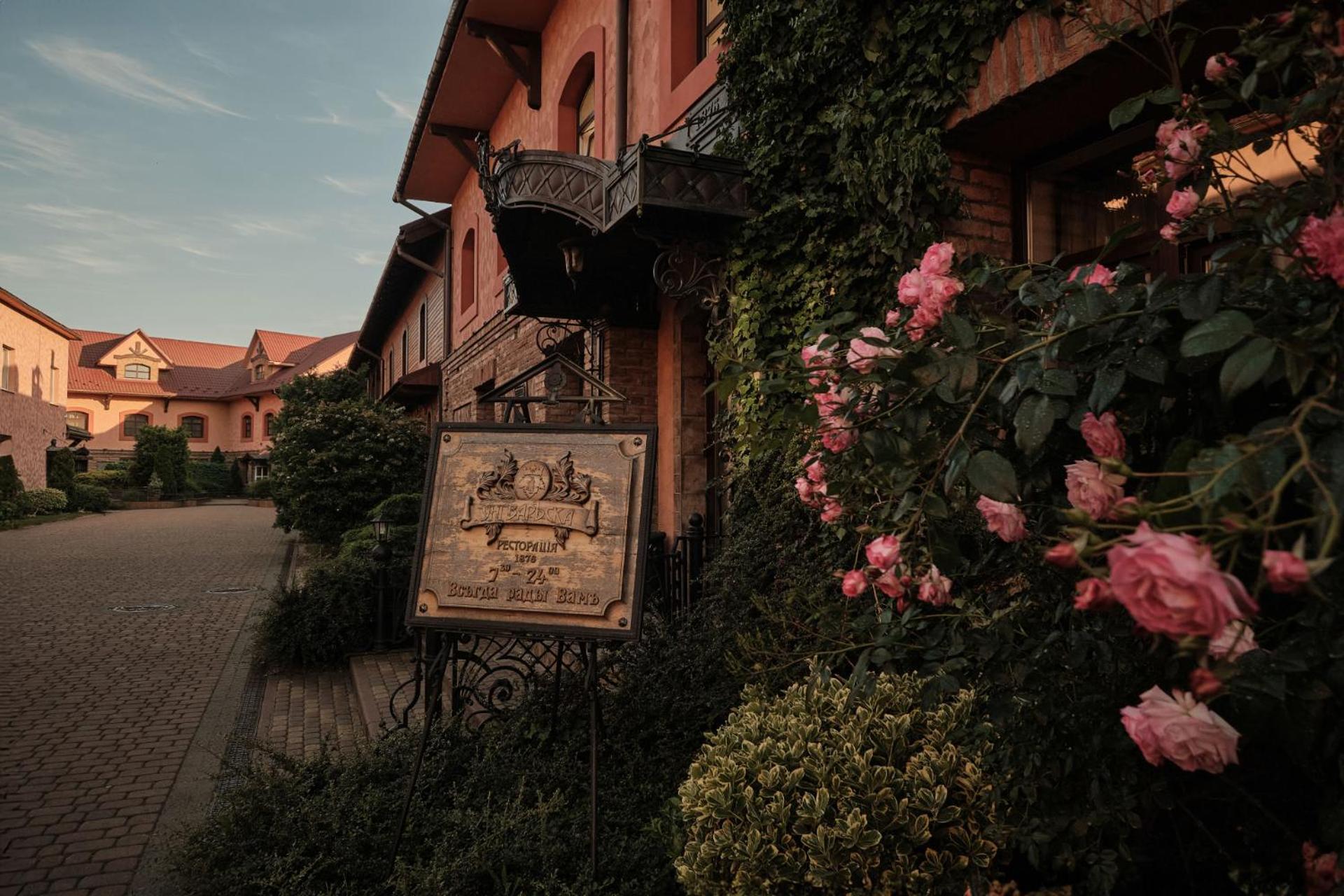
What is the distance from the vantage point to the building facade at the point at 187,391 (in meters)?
44.5

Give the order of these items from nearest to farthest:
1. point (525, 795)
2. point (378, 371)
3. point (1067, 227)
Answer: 1. point (525, 795)
2. point (1067, 227)
3. point (378, 371)

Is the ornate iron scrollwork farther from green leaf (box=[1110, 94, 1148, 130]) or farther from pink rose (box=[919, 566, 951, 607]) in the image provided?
pink rose (box=[919, 566, 951, 607])

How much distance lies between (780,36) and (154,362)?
52.8 m

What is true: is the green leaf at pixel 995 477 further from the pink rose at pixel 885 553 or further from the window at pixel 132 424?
the window at pixel 132 424

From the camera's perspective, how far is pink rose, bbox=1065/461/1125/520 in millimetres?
1349

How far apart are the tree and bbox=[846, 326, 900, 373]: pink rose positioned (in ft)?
41.9

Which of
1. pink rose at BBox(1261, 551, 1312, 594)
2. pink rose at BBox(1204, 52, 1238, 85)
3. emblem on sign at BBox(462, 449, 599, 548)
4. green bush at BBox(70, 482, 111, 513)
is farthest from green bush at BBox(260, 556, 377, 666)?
green bush at BBox(70, 482, 111, 513)

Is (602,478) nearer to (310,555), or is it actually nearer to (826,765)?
(826,765)

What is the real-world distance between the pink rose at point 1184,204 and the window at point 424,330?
1711 cm

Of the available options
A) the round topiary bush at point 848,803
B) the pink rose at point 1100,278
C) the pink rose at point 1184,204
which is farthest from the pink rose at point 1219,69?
the round topiary bush at point 848,803

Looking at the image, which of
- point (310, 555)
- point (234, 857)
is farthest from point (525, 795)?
point (310, 555)

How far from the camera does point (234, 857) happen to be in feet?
9.13

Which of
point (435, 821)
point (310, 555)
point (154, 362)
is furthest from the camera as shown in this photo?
point (154, 362)

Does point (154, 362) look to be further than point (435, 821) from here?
Yes
